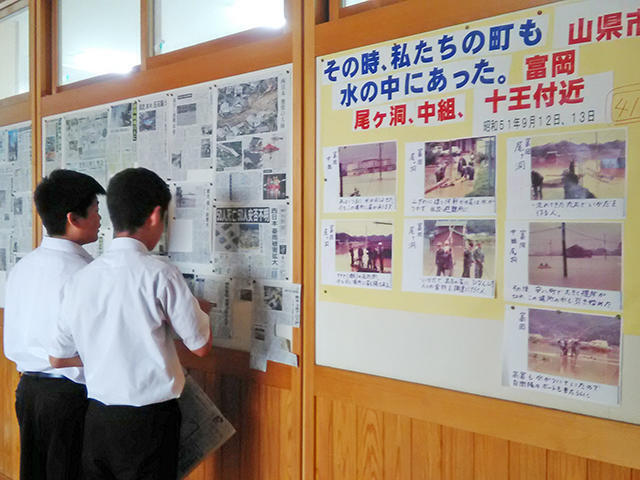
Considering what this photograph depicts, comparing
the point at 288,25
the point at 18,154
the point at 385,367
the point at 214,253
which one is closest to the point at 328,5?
the point at 288,25

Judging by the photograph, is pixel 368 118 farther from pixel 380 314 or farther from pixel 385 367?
pixel 385 367

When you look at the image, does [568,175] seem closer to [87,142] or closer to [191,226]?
[191,226]

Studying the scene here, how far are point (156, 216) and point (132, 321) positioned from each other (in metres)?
0.34

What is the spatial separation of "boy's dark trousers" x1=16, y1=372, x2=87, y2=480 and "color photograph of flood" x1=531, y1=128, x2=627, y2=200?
1.70 metres

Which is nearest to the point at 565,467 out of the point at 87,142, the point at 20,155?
the point at 87,142

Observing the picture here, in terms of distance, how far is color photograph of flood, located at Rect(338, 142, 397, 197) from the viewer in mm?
1592

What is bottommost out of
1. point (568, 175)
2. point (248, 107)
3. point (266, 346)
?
point (266, 346)

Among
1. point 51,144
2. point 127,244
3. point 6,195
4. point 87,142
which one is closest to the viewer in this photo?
point 127,244

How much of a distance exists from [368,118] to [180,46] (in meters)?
1.03

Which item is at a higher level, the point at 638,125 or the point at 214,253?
the point at 638,125

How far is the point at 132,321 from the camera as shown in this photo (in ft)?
5.25

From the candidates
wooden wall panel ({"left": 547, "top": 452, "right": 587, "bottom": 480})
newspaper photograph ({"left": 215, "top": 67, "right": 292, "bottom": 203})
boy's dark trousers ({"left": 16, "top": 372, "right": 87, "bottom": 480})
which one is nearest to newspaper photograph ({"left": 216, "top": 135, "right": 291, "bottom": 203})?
newspaper photograph ({"left": 215, "top": 67, "right": 292, "bottom": 203})

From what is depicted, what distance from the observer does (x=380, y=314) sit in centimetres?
162

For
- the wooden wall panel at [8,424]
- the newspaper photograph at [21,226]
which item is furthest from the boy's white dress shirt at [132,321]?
the wooden wall panel at [8,424]
